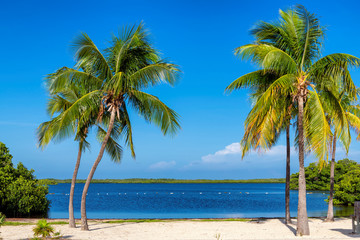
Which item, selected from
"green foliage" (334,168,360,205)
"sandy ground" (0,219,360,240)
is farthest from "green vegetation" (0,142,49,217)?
"green foliage" (334,168,360,205)

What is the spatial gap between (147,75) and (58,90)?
3928mm

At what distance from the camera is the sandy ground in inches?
528

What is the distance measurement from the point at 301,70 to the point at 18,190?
68.6 feet

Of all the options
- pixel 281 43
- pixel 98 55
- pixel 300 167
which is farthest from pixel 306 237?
pixel 98 55

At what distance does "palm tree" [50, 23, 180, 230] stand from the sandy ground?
1.48 metres

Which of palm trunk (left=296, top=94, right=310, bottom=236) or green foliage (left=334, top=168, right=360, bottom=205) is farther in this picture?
green foliage (left=334, top=168, right=360, bottom=205)

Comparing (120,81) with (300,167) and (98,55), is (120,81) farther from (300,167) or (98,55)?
(300,167)

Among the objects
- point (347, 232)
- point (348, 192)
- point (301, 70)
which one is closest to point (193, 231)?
point (347, 232)

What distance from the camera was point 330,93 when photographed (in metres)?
14.3

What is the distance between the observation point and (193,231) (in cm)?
1508

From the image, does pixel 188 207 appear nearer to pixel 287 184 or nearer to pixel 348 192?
pixel 348 192

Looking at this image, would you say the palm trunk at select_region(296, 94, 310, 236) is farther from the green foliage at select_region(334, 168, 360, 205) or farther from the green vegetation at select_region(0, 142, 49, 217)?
the green foliage at select_region(334, 168, 360, 205)

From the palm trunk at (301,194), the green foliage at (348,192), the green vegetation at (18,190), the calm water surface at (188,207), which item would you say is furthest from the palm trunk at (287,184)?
the green foliage at (348,192)

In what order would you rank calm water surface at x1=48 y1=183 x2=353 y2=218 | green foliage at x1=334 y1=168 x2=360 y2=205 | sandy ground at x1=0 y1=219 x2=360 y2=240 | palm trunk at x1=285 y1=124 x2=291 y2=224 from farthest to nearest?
1. green foliage at x1=334 y1=168 x2=360 y2=205
2. calm water surface at x1=48 y1=183 x2=353 y2=218
3. palm trunk at x1=285 y1=124 x2=291 y2=224
4. sandy ground at x1=0 y1=219 x2=360 y2=240
